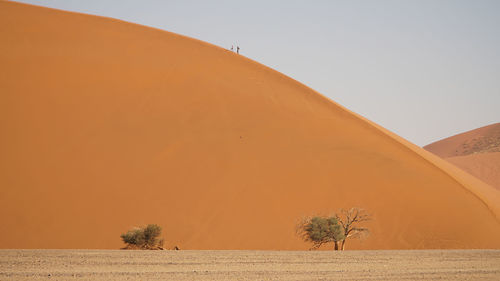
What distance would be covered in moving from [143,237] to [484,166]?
37036 millimetres

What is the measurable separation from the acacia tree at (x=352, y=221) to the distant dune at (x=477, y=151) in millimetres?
25959

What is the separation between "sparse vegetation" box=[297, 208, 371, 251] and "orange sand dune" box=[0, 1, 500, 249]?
1.16 ft

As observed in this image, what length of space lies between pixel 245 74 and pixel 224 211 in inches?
398

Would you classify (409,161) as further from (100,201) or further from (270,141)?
(100,201)

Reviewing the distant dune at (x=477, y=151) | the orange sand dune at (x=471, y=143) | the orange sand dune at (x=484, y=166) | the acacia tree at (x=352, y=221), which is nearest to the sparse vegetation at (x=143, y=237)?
the acacia tree at (x=352, y=221)

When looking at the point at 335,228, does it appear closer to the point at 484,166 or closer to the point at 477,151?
the point at 484,166

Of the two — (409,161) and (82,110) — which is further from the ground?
(82,110)

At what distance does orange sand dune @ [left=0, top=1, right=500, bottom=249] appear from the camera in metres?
18.2

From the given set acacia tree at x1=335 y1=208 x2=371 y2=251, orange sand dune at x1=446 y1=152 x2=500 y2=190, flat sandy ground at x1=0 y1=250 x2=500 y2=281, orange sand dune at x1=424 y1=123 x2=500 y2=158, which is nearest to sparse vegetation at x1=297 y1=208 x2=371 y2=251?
acacia tree at x1=335 y1=208 x2=371 y2=251

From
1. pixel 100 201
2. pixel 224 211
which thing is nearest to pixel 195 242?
pixel 224 211

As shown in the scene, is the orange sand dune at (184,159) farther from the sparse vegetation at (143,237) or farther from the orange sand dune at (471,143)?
the orange sand dune at (471,143)

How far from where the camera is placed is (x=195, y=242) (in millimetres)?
17703

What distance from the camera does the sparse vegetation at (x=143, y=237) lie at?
16328 mm

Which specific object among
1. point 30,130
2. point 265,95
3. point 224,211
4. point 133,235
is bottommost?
point 133,235
